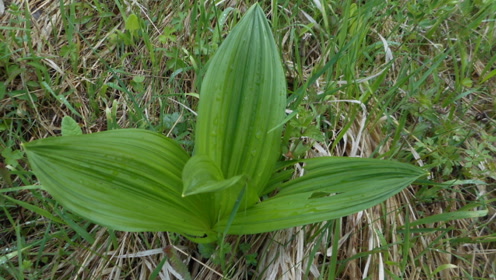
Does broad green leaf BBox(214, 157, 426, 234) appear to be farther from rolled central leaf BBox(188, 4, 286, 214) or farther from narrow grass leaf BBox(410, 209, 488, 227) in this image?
narrow grass leaf BBox(410, 209, 488, 227)

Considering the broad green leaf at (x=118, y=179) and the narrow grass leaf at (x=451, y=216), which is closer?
the broad green leaf at (x=118, y=179)

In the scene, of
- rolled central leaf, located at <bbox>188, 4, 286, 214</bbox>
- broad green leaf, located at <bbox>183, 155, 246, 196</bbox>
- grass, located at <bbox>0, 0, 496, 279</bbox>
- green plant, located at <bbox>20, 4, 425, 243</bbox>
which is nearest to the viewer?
broad green leaf, located at <bbox>183, 155, 246, 196</bbox>

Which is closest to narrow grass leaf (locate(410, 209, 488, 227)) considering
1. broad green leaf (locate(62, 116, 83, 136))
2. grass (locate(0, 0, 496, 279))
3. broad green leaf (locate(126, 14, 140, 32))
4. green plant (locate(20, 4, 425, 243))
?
grass (locate(0, 0, 496, 279))

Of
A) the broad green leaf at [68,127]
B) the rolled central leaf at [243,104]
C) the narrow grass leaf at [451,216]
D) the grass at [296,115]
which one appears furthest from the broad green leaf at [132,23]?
the narrow grass leaf at [451,216]

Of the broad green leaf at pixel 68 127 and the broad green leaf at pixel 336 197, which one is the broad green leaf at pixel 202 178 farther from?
the broad green leaf at pixel 68 127

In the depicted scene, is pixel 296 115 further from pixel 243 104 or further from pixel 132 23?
pixel 132 23

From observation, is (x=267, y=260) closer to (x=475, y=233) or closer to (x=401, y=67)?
(x=475, y=233)

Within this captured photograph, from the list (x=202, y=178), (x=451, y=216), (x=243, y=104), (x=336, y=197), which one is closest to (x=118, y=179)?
(x=202, y=178)
